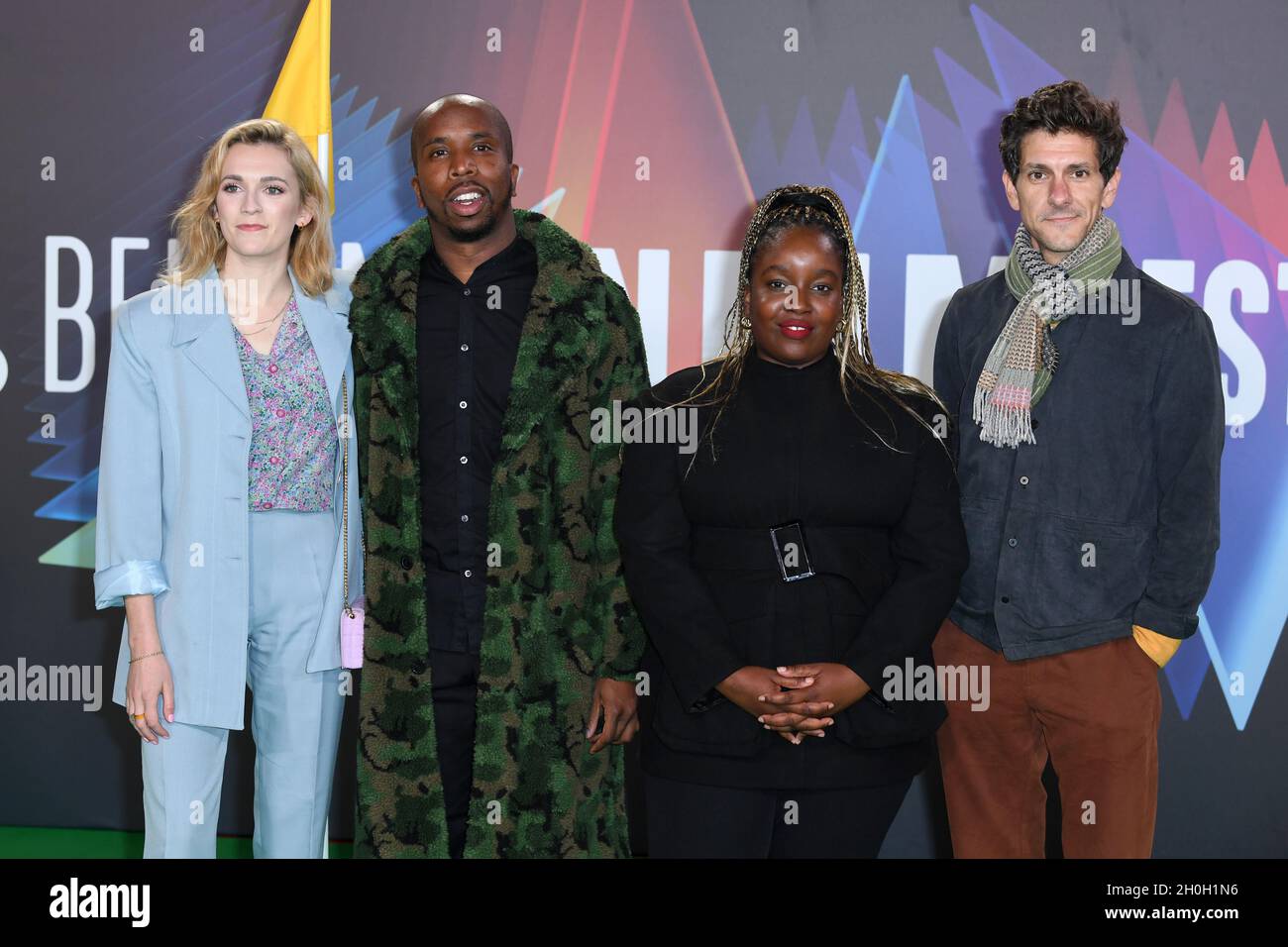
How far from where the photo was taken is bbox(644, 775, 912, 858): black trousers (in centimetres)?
244

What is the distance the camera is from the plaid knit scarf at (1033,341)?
2750 millimetres

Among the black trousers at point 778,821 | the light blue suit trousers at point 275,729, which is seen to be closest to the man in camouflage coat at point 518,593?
the light blue suit trousers at point 275,729

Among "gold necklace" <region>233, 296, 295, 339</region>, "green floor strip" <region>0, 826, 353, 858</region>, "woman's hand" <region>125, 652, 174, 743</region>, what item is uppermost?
"gold necklace" <region>233, 296, 295, 339</region>

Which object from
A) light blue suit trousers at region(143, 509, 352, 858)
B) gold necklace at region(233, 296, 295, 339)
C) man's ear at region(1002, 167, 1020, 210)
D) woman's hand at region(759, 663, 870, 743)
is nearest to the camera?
woman's hand at region(759, 663, 870, 743)

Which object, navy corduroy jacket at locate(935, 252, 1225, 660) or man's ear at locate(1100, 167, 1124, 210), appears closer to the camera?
navy corduroy jacket at locate(935, 252, 1225, 660)

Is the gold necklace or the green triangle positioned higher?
the gold necklace

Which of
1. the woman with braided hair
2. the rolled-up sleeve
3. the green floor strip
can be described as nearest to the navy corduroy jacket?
the woman with braided hair

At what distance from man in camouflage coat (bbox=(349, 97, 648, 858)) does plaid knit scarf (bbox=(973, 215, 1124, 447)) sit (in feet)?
2.72

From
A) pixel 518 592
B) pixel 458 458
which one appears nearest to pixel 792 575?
pixel 518 592

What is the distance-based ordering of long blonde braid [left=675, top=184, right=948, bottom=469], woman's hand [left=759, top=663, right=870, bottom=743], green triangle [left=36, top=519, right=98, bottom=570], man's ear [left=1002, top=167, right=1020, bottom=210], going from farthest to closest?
green triangle [left=36, top=519, right=98, bottom=570], man's ear [left=1002, top=167, right=1020, bottom=210], long blonde braid [left=675, top=184, right=948, bottom=469], woman's hand [left=759, top=663, right=870, bottom=743]

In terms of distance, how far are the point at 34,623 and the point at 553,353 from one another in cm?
259

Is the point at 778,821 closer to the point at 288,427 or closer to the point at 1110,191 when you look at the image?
the point at 288,427

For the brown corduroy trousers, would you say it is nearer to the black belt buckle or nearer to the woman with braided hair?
the woman with braided hair
